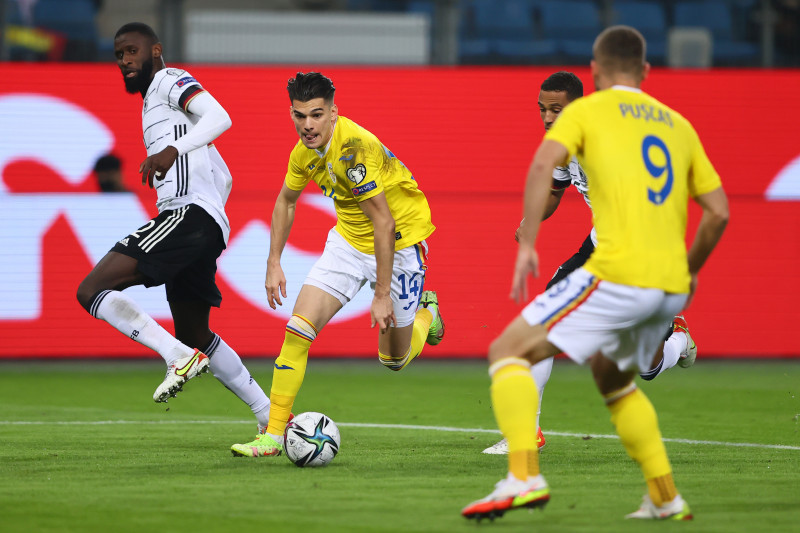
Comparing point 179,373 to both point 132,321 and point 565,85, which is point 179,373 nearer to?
point 132,321

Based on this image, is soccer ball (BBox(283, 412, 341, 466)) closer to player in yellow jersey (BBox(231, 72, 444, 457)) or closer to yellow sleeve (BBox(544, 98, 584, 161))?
player in yellow jersey (BBox(231, 72, 444, 457))

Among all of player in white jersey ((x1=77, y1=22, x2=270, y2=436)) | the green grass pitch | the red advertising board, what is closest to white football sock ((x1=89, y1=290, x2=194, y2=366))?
player in white jersey ((x1=77, y1=22, x2=270, y2=436))

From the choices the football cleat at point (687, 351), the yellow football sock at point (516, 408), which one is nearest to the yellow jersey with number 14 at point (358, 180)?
the football cleat at point (687, 351)

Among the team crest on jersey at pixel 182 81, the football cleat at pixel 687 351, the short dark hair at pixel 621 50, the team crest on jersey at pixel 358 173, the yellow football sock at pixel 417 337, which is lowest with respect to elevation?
the football cleat at pixel 687 351

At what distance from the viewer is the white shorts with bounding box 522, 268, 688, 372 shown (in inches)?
191

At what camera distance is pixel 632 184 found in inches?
191

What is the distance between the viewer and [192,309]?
291 inches

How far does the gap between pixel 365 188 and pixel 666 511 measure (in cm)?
265

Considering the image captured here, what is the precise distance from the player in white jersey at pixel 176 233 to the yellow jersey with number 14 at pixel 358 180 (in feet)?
1.81

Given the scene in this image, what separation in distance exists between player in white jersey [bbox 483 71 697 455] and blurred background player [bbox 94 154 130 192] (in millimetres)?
6850

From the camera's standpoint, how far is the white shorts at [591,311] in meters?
4.85

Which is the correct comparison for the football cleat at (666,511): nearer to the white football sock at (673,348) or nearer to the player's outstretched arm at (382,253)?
the player's outstretched arm at (382,253)

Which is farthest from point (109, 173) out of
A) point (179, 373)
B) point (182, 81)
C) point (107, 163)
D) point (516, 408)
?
point (516, 408)

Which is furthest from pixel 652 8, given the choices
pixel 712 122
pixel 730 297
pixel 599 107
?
pixel 599 107
